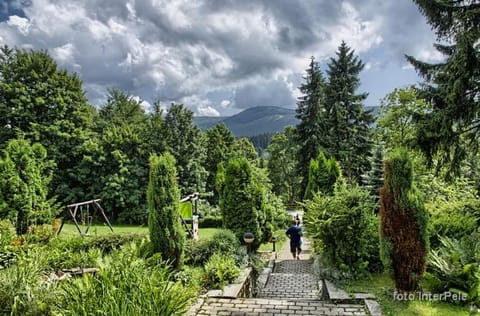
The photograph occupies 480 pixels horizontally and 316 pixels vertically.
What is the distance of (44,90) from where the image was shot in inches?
896

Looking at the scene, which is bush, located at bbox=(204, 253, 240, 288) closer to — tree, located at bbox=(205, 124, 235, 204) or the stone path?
the stone path

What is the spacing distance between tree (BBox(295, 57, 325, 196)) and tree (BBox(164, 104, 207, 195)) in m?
7.89

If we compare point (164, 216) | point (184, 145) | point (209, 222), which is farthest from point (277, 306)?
point (184, 145)

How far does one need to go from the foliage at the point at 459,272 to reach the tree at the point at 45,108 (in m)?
23.6

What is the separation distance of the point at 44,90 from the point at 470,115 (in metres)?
24.3

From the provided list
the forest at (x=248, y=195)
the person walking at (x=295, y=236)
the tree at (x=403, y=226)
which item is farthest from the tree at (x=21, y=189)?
the tree at (x=403, y=226)

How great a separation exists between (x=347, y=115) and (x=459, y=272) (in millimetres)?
18054

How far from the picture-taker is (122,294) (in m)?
4.16

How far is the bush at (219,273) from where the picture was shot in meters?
6.51

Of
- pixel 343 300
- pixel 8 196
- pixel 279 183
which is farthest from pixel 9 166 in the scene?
pixel 279 183

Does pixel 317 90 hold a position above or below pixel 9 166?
above

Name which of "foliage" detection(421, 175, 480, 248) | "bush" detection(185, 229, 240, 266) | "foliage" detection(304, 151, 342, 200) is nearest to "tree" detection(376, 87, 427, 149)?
"foliage" detection(304, 151, 342, 200)

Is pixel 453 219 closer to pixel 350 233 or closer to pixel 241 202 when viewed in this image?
pixel 350 233

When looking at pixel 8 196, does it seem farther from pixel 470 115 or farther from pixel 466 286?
pixel 470 115
